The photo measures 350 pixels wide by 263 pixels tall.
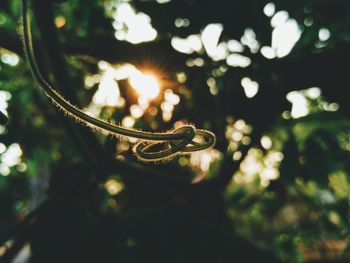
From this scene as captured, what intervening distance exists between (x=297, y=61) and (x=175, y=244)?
219 cm

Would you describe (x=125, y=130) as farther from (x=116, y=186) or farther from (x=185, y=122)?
(x=116, y=186)

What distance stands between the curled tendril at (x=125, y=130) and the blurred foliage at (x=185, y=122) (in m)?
0.40

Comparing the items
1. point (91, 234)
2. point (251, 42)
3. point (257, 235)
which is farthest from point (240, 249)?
point (257, 235)

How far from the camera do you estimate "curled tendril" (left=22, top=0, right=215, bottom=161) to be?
0.76 metres

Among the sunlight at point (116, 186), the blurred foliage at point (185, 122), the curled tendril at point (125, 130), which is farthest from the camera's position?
the sunlight at point (116, 186)

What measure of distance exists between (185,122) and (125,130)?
1652 millimetres

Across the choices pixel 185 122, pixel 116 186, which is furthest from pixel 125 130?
pixel 116 186

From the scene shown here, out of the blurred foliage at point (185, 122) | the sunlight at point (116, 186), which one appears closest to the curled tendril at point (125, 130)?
the blurred foliage at point (185, 122)

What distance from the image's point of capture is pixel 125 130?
0.76m

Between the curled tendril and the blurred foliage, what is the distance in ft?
1.32

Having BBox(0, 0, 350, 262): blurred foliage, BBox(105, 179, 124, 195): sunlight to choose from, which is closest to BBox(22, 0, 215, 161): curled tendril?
BBox(0, 0, 350, 262): blurred foliage

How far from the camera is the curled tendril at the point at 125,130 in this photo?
0.76 meters

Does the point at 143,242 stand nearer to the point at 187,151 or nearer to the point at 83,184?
the point at 83,184

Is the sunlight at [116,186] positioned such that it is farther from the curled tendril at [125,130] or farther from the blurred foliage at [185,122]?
the curled tendril at [125,130]
